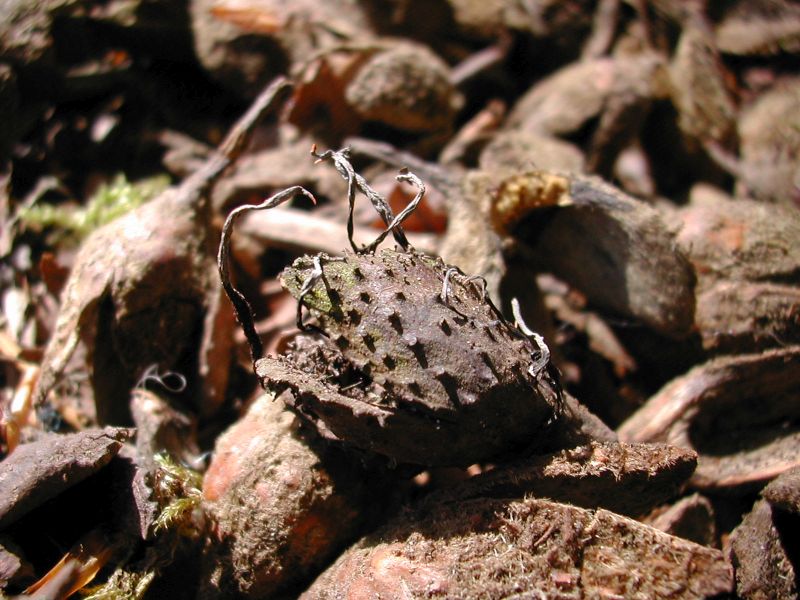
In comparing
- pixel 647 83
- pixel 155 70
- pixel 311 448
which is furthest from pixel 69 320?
pixel 647 83

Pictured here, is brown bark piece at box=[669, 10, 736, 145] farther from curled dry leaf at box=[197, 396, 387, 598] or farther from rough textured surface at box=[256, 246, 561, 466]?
curled dry leaf at box=[197, 396, 387, 598]

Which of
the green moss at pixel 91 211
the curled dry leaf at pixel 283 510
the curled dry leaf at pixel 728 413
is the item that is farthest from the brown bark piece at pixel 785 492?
the green moss at pixel 91 211

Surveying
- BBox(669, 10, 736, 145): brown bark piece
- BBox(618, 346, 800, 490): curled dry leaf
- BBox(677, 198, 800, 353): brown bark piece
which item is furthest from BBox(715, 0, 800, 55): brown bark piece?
BBox(618, 346, 800, 490): curled dry leaf

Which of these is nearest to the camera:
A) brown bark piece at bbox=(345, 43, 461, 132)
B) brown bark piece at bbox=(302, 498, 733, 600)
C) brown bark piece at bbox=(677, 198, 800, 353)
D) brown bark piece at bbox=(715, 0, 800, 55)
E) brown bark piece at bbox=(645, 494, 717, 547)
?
brown bark piece at bbox=(302, 498, 733, 600)

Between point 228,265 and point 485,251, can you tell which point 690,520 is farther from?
point 228,265

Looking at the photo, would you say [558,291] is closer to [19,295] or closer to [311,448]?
[311,448]

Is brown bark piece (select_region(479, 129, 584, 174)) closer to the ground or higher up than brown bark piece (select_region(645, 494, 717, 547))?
higher up

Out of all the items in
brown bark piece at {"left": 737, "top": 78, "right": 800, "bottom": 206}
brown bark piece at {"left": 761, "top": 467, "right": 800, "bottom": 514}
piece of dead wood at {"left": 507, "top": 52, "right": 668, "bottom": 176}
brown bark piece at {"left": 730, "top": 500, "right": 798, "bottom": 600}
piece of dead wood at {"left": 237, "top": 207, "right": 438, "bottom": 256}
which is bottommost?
brown bark piece at {"left": 737, "top": 78, "right": 800, "bottom": 206}
